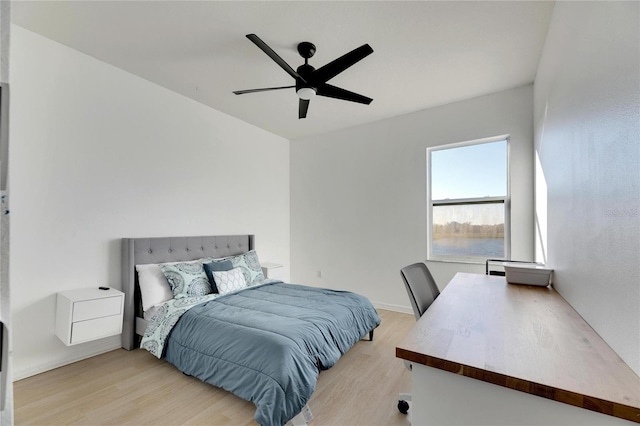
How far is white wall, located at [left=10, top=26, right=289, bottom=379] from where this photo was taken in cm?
234

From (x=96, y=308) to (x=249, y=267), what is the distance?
5.03ft

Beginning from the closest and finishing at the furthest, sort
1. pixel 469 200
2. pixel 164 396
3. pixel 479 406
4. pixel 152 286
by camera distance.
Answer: pixel 479 406
pixel 164 396
pixel 152 286
pixel 469 200

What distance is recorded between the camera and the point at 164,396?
2078 mm

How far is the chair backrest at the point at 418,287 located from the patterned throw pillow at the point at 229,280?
1.98 m

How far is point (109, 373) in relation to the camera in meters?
2.38

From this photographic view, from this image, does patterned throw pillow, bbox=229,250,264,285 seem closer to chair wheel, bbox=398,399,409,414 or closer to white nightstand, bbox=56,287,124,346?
white nightstand, bbox=56,287,124,346

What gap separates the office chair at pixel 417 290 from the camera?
1645 mm

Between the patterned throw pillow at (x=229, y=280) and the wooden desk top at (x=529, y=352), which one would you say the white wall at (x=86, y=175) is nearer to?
Result: the patterned throw pillow at (x=229, y=280)

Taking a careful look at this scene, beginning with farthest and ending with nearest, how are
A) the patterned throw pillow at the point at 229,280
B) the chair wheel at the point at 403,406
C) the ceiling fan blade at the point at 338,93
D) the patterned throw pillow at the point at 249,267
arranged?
the patterned throw pillow at the point at 249,267
the patterned throw pillow at the point at 229,280
the ceiling fan blade at the point at 338,93
the chair wheel at the point at 403,406

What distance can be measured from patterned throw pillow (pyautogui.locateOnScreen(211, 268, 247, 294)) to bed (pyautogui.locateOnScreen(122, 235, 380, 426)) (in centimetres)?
1

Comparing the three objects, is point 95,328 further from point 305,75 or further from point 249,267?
point 305,75

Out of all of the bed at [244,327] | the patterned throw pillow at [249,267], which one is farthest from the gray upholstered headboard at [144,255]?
the patterned throw pillow at [249,267]

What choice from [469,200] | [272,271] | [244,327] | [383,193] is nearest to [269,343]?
[244,327]

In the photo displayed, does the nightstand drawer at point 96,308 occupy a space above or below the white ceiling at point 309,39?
below
